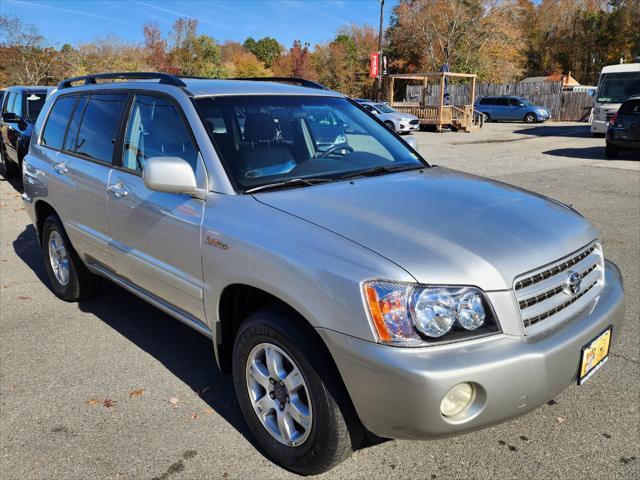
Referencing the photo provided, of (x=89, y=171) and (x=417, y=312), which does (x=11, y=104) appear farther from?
(x=417, y=312)

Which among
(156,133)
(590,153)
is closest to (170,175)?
(156,133)

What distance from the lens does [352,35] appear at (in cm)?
8275

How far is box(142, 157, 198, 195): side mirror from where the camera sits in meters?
2.79

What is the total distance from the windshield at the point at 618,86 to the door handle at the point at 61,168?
20.4 m

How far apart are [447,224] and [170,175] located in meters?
1.41

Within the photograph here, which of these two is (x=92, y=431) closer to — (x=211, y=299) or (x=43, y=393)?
(x=43, y=393)

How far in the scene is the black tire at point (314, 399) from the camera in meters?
2.29

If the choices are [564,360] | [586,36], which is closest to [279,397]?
[564,360]

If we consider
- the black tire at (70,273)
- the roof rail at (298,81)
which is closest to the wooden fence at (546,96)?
the roof rail at (298,81)

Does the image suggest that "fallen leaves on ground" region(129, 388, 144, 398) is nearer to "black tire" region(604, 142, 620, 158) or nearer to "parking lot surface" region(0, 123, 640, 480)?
"parking lot surface" region(0, 123, 640, 480)

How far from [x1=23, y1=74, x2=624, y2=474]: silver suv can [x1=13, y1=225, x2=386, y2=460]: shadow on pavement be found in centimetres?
38

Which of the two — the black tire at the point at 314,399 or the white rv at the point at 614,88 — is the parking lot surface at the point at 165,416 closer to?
the black tire at the point at 314,399

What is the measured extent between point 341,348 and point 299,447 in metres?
0.68

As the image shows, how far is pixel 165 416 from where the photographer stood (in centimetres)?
313
